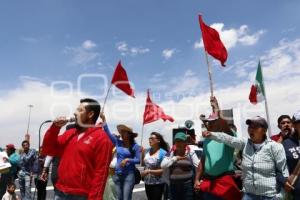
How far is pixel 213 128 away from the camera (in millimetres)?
5453

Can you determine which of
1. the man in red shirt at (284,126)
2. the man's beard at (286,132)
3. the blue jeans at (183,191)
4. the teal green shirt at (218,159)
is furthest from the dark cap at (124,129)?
the man's beard at (286,132)

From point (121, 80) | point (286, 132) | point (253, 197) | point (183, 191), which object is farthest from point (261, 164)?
point (121, 80)

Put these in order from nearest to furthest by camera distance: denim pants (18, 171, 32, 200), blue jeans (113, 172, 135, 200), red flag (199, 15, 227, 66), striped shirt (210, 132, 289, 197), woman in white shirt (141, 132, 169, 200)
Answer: striped shirt (210, 132, 289, 197) < blue jeans (113, 172, 135, 200) < woman in white shirt (141, 132, 169, 200) < red flag (199, 15, 227, 66) < denim pants (18, 171, 32, 200)

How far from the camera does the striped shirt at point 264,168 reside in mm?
4613

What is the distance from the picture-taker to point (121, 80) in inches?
426

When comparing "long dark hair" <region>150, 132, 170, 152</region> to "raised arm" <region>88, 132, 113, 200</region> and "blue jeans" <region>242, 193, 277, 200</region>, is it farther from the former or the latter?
"raised arm" <region>88, 132, 113, 200</region>

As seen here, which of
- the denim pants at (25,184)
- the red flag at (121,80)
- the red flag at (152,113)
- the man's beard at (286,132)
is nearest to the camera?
the man's beard at (286,132)

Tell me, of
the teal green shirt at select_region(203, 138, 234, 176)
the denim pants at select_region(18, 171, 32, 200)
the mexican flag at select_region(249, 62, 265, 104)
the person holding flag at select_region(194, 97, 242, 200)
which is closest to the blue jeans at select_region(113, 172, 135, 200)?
the person holding flag at select_region(194, 97, 242, 200)

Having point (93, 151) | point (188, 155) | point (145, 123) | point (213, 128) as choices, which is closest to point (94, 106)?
point (93, 151)

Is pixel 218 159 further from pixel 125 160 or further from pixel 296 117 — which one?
pixel 125 160

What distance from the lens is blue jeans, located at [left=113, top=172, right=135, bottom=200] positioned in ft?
24.8

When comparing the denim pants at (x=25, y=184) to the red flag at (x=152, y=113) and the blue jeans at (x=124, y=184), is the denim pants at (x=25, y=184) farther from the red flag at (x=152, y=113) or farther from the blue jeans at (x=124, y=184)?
the blue jeans at (x=124, y=184)

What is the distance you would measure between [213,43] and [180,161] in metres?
2.61

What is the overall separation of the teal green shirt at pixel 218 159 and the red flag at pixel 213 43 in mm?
3043
